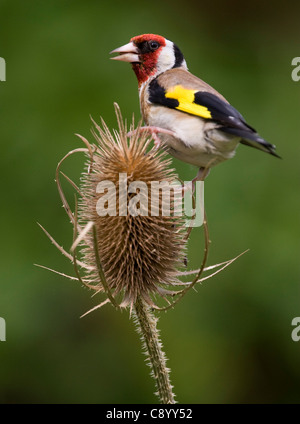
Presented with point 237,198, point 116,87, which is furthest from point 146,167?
point 116,87

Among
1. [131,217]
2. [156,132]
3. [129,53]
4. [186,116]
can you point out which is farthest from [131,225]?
[129,53]

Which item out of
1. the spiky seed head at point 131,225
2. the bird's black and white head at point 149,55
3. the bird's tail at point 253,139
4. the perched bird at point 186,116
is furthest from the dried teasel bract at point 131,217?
the bird's black and white head at point 149,55

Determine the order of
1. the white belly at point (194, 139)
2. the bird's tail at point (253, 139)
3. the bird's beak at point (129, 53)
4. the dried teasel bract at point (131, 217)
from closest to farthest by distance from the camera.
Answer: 1. the bird's tail at point (253, 139)
2. the dried teasel bract at point (131, 217)
3. the white belly at point (194, 139)
4. the bird's beak at point (129, 53)

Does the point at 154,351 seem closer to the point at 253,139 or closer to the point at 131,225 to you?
the point at 131,225

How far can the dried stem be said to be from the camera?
2.82 meters

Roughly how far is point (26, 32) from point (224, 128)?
2501mm

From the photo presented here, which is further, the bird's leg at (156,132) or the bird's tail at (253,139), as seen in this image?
the bird's leg at (156,132)

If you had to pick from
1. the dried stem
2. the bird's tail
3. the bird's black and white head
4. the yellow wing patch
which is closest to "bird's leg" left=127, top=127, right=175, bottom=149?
the yellow wing patch

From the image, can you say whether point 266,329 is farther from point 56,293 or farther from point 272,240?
point 56,293

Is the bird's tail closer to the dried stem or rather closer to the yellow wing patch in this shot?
the yellow wing patch

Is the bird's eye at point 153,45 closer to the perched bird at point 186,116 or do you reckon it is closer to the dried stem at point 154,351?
the perched bird at point 186,116

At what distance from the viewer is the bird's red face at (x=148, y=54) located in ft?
11.1

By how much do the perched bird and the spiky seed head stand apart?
0.11 meters

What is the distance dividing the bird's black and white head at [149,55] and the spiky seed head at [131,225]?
0.42 meters
